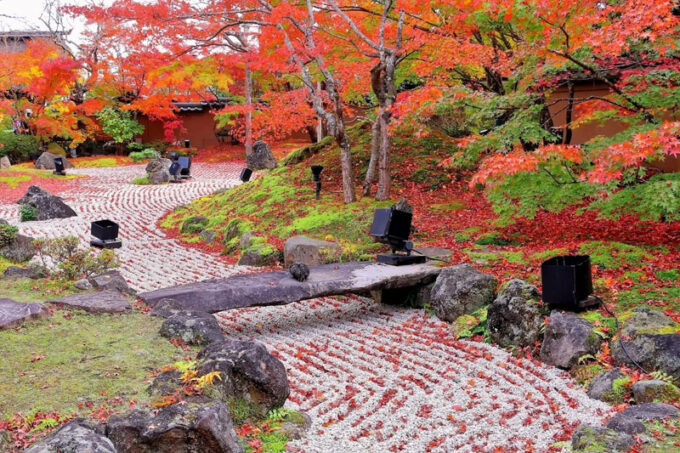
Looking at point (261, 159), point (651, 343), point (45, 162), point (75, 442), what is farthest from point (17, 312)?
point (45, 162)

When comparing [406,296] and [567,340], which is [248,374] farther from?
[406,296]

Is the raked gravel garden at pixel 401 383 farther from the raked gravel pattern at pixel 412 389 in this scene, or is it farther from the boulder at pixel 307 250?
the boulder at pixel 307 250

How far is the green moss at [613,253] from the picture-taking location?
8961 millimetres

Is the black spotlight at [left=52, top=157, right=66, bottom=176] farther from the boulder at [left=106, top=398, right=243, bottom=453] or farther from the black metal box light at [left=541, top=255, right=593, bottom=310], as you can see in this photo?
the boulder at [left=106, top=398, right=243, bottom=453]

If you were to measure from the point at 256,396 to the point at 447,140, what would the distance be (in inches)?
551

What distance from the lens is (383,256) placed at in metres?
10.1

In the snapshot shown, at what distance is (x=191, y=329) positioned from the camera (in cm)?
699

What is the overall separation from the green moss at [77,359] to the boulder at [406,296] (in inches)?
155

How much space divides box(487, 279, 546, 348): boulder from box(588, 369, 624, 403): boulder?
118 centimetres

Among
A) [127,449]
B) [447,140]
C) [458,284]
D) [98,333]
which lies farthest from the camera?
[447,140]

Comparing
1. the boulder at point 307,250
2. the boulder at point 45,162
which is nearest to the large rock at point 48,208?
the boulder at point 307,250

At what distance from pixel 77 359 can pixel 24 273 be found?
398 cm

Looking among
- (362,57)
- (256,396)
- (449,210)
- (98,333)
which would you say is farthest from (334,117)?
(256,396)

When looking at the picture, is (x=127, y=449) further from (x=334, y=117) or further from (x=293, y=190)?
(x=293, y=190)
